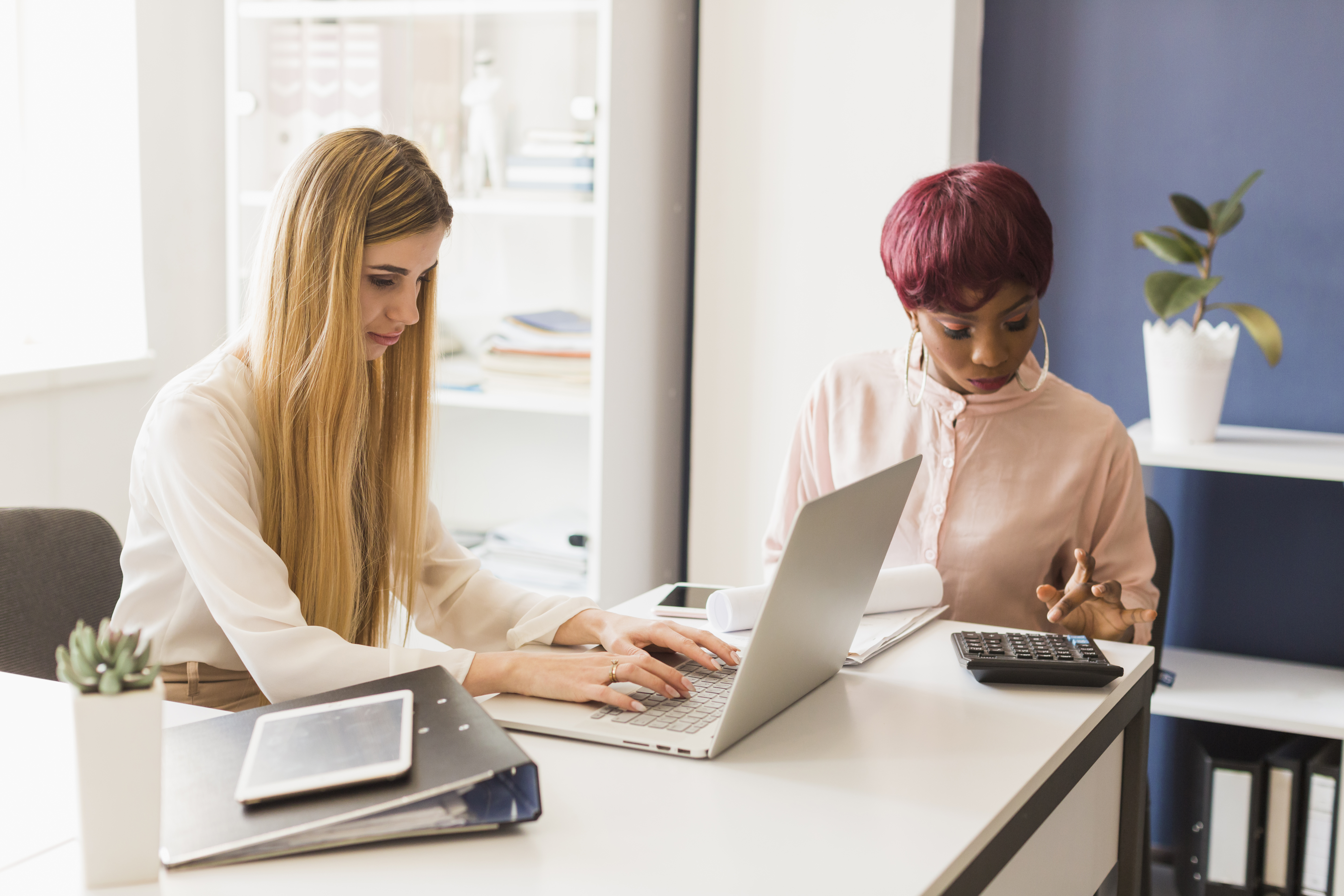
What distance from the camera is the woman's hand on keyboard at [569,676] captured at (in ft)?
3.63

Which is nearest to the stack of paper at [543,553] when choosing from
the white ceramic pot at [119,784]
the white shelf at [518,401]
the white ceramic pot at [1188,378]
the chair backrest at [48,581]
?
the white shelf at [518,401]

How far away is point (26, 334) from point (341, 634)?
1.39m

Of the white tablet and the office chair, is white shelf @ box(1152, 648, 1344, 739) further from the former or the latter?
the white tablet

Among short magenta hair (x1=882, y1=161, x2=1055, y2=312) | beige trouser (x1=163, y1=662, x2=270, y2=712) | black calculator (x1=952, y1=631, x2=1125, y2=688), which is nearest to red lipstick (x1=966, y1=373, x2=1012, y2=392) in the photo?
short magenta hair (x1=882, y1=161, x2=1055, y2=312)

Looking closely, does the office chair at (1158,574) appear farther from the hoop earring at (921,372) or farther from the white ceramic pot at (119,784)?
the white ceramic pot at (119,784)

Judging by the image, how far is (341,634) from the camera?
135cm

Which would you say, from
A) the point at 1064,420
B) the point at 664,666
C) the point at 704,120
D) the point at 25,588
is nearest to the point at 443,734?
the point at 664,666

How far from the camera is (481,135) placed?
101 inches

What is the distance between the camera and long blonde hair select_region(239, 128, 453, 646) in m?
1.28

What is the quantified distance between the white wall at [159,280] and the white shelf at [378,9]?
0.13m

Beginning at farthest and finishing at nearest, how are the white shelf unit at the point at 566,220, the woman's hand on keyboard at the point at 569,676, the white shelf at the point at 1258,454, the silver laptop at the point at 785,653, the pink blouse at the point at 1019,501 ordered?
Answer: the white shelf unit at the point at 566,220, the white shelf at the point at 1258,454, the pink blouse at the point at 1019,501, the woman's hand on keyboard at the point at 569,676, the silver laptop at the point at 785,653

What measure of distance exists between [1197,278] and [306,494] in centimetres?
162

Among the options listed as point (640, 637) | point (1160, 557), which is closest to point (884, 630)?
point (640, 637)

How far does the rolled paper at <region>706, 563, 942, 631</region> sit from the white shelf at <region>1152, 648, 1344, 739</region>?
2.58 ft
